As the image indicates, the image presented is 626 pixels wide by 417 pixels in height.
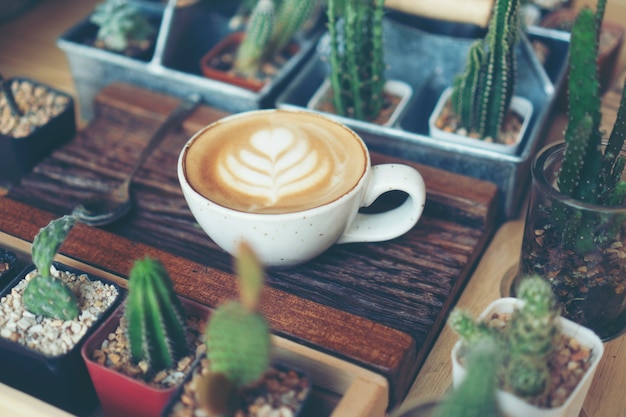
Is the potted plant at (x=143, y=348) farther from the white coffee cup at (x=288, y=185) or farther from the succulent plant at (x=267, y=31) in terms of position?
the succulent plant at (x=267, y=31)

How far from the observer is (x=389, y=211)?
861 millimetres

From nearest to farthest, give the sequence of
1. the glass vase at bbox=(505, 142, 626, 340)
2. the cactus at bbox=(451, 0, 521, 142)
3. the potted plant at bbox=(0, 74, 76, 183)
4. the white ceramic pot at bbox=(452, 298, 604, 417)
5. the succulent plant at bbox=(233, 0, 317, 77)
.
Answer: the white ceramic pot at bbox=(452, 298, 604, 417) → the glass vase at bbox=(505, 142, 626, 340) → the cactus at bbox=(451, 0, 521, 142) → the potted plant at bbox=(0, 74, 76, 183) → the succulent plant at bbox=(233, 0, 317, 77)

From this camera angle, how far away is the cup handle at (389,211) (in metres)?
0.78

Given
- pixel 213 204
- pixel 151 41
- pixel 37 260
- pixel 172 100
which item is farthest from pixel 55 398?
pixel 151 41

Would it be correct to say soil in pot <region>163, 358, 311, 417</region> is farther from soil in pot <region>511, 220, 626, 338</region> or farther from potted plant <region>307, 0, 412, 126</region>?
potted plant <region>307, 0, 412, 126</region>

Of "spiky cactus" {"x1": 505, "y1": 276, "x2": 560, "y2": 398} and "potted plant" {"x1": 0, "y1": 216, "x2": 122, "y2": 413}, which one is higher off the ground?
"spiky cactus" {"x1": 505, "y1": 276, "x2": 560, "y2": 398}

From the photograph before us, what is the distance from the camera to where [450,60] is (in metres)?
1.11

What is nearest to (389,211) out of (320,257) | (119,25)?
(320,257)

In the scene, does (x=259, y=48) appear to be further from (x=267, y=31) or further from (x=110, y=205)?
(x=110, y=205)

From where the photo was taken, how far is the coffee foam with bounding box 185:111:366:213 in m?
0.76

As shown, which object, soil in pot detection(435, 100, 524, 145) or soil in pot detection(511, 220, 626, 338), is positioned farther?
soil in pot detection(435, 100, 524, 145)

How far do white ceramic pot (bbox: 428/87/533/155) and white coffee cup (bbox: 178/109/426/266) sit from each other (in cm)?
16

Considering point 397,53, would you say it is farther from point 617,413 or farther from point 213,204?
point 617,413

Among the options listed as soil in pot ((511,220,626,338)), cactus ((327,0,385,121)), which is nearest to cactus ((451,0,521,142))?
cactus ((327,0,385,121))
